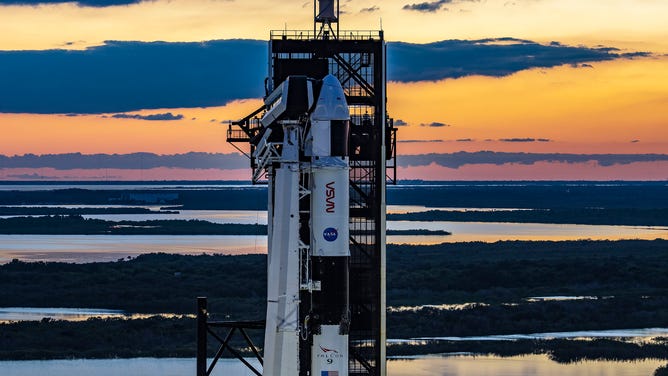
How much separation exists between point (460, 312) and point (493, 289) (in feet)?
59.2

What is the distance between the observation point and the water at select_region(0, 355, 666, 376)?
64250 mm

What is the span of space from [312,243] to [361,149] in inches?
277

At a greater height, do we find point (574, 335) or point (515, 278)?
point (574, 335)

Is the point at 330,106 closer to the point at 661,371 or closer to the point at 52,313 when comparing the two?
the point at 661,371

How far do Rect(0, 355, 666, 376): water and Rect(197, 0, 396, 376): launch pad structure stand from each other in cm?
2238

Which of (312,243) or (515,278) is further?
(515,278)

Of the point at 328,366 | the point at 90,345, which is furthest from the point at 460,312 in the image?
the point at 328,366

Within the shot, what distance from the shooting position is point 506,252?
144750 millimetres

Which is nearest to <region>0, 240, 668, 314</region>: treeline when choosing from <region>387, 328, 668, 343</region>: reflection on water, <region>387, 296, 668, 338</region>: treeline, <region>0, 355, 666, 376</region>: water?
<region>387, 296, 668, 338</region>: treeline

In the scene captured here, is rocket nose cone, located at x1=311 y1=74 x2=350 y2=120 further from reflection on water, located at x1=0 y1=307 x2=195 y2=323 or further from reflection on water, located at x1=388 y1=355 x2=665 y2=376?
reflection on water, located at x1=0 y1=307 x2=195 y2=323

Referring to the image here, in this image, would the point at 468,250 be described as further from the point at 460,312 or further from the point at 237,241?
the point at 460,312

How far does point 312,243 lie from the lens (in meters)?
35.4

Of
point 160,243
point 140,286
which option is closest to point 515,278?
point 140,286

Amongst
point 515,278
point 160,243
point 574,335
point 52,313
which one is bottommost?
point 160,243
